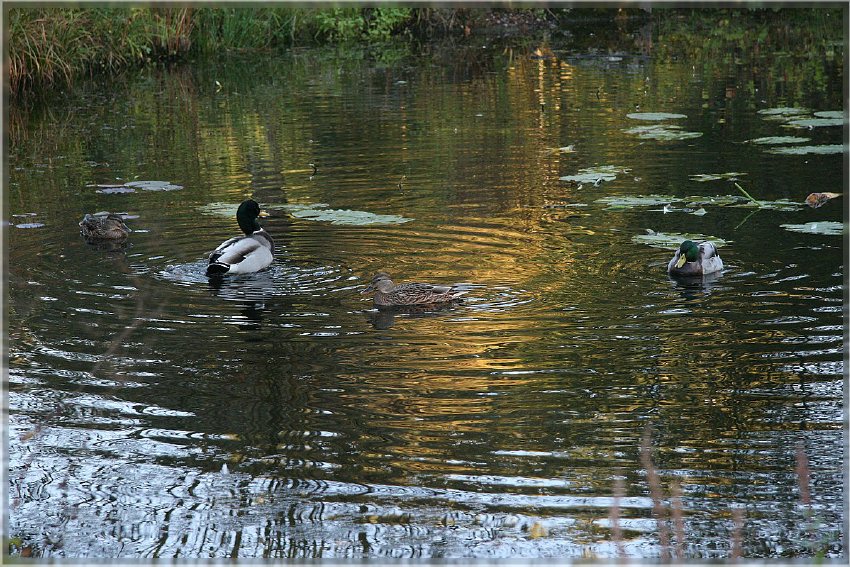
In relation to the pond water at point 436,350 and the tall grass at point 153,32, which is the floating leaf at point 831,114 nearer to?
the pond water at point 436,350

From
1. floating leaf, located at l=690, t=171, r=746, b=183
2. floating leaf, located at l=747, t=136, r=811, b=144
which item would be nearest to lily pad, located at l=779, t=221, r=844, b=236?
floating leaf, located at l=690, t=171, r=746, b=183

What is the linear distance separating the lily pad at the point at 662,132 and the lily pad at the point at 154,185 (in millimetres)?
6362

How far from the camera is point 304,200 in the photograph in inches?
522

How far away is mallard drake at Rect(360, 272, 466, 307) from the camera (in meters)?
8.97

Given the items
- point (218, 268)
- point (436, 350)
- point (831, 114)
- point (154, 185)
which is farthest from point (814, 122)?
point (436, 350)

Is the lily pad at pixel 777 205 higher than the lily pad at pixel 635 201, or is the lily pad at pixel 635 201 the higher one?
the lily pad at pixel 635 201

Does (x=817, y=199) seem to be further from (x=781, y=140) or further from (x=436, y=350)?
(x=436, y=350)

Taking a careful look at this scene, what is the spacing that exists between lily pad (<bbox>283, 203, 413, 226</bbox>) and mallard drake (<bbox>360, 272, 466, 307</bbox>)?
2.59m

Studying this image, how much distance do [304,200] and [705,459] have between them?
786 cm

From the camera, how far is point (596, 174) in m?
13.6

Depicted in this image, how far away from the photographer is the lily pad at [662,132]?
15.5 metres

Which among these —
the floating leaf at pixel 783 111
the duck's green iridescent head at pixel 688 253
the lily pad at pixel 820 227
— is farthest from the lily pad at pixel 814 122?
the duck's green iridescent head at pixel 688 253

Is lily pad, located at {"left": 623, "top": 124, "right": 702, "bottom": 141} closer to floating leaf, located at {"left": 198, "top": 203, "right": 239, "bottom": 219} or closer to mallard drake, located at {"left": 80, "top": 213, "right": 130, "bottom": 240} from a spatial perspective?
floating leaf, located at {"left": 198, "top": 203, "right": 239, "bottom": 219}

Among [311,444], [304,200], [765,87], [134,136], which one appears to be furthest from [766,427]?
[765,87]
